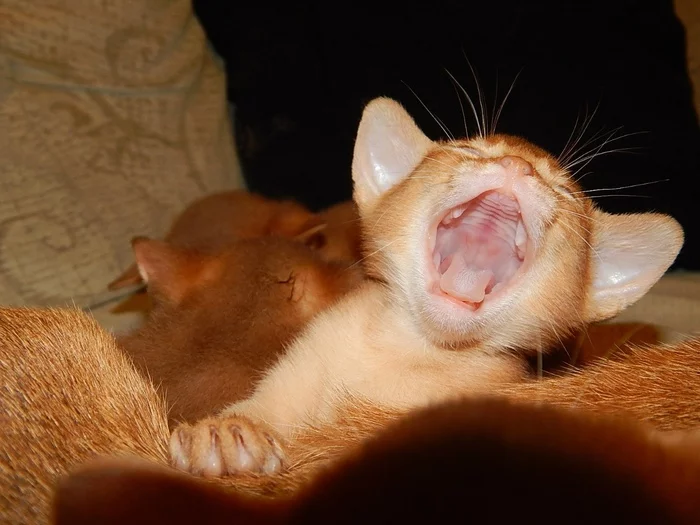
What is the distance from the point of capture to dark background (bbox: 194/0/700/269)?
7.78 ft

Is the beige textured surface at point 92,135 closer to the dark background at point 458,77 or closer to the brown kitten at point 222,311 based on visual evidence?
the dark background at point 458,77

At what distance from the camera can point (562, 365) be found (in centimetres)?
146

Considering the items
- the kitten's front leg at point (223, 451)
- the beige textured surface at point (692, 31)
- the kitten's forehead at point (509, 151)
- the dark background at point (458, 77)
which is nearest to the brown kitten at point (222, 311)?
the kitten's front leg at point (223, 451)

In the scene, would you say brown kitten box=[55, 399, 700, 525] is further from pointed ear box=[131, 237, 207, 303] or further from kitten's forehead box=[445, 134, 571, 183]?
pointed ear box=[131, 237, 207, 303]

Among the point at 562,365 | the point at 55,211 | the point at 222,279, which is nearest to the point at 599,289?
the point at 562,365

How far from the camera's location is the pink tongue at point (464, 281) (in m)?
1.24

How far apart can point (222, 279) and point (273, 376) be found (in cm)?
34

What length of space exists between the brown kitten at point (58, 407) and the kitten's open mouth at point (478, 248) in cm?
57

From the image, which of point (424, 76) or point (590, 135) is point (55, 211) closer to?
point (424, 76)

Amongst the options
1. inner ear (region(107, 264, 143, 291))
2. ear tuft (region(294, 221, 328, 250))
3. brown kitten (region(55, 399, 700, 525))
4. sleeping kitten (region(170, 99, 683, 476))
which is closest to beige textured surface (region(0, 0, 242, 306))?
inner ear (region(107, 264, 143, 291))

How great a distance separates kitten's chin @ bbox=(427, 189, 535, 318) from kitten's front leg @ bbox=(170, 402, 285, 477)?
44cm

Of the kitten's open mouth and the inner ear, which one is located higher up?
the kitten's open mouth

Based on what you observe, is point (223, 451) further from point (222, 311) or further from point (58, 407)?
point (222, 311)

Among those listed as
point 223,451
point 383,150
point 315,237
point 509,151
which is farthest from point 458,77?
point 223,451
